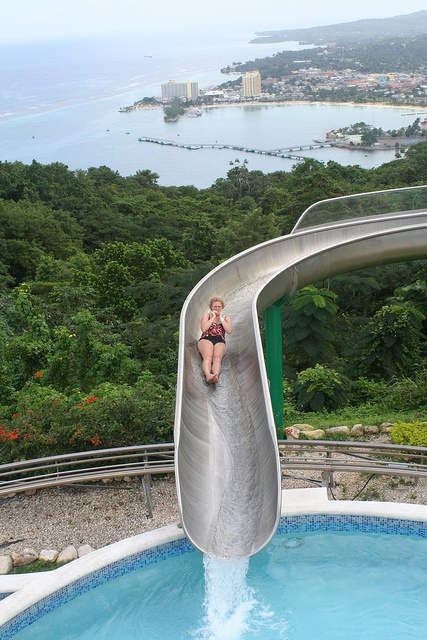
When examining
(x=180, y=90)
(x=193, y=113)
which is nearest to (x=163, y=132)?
(x=193, y=113)

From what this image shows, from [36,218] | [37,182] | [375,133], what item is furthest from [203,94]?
[36,218]

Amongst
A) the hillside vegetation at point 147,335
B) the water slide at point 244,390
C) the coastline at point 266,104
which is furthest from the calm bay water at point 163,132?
the water slide at point 244,390

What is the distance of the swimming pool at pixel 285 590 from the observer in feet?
22.8

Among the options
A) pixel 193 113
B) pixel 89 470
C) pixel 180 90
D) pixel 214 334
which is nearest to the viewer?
pixel 89 470

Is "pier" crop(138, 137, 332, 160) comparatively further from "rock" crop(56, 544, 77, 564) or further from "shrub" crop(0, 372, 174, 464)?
"rock" crop(56, 544, 77, 564)

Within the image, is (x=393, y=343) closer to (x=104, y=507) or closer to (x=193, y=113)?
(x=104, y=507)

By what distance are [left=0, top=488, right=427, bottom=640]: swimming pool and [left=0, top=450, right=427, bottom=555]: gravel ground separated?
1.79 ft

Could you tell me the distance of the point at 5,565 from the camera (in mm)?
7488

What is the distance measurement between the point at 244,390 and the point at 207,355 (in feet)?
→ 2.25

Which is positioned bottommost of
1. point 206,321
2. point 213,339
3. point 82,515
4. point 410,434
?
point 82,515

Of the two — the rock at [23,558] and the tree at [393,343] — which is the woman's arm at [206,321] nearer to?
the rock at [23,558]

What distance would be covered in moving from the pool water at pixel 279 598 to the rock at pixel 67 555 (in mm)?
550

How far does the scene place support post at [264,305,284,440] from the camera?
10578 millimetres

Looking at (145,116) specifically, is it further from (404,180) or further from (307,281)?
(307,281)
